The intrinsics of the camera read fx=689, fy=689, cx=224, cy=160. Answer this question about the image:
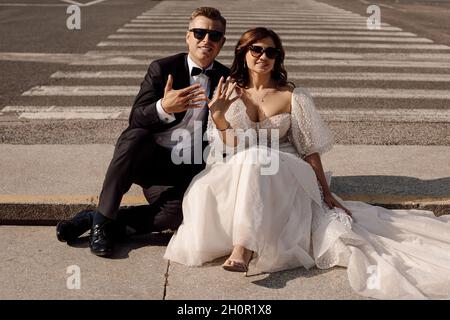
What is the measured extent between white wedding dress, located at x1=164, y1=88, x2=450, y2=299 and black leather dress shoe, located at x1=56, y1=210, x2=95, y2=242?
0.61m

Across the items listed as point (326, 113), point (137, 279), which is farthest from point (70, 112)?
point (137, 279)

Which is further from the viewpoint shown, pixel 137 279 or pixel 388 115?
pixel 388 115

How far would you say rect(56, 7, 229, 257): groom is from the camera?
424 cm

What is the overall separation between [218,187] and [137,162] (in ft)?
1.85

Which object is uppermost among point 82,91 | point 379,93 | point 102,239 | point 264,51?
point 264,51

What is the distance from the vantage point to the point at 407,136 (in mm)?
6594

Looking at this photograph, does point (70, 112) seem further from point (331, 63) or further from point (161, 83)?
point (331, 63)

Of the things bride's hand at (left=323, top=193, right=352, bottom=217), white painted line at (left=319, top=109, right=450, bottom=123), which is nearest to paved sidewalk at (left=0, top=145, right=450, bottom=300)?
bride's hand at (left=323, top=193, right=352, bottom=217)

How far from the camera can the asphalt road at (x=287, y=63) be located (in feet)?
22.6

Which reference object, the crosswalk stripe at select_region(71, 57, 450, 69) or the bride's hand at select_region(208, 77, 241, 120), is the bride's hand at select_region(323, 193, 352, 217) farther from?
the crosswalk stripe at select_region(71, 57, 450, 69)

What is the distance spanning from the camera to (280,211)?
4.06 m

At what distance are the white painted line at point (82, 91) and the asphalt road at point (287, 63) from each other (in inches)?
1.0

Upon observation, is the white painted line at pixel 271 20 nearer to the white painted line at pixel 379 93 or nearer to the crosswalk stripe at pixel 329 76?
the crosswalk stripe at pixel 329 76

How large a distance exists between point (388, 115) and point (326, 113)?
2.18 ft
